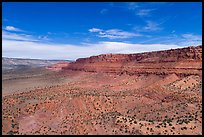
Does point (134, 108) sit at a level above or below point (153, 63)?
below

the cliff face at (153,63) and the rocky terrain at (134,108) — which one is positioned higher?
the cliff face at (153,63)

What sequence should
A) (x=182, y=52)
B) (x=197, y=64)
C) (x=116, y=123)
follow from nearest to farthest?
(x=116, y=123) < (x=197, y=64) < (x=182, y=52)

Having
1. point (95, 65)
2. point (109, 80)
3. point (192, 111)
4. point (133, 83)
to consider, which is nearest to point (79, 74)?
point (95, 65)

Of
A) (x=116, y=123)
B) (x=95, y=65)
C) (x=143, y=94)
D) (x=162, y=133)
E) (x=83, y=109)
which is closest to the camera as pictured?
(x=162, y=133)

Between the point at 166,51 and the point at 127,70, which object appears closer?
the point at 166,51

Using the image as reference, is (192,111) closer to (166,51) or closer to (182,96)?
(182,96)

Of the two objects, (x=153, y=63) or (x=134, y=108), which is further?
(x=153, y=63)

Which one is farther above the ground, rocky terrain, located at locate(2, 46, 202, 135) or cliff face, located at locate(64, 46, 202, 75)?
cliff face, located at locate(64, 46, 202, 75)

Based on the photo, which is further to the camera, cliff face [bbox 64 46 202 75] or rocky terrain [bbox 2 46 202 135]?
cliff face [bbox 64 46 202 75]
